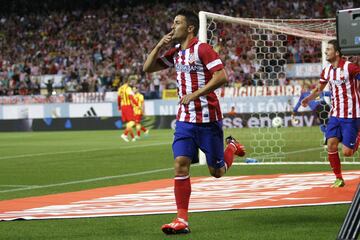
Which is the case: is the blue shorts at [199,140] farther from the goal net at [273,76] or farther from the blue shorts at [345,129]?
the goal net at [273,76]

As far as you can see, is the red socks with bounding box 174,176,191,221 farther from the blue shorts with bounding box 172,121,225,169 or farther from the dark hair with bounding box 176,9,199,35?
the dark hair with bounding box 176,9,199,35

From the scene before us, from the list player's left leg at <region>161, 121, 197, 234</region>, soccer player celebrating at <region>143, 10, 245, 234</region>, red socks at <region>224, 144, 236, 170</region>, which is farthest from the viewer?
red socks at <region>224, 144, 236, 170</region>

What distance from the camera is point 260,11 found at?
143 feet

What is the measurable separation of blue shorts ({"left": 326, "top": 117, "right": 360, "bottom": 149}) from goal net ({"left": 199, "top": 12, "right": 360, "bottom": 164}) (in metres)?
4.73

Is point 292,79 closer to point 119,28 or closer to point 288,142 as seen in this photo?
A: point 288,142

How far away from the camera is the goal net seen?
17031mm

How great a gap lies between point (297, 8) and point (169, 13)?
26.8ft

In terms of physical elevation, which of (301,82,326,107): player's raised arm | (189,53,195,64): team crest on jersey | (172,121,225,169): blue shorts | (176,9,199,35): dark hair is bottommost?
(172,121,225,169): blue shorts

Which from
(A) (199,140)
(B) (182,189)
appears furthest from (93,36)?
(B) (182,189)

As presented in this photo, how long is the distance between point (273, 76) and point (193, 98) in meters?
15.5

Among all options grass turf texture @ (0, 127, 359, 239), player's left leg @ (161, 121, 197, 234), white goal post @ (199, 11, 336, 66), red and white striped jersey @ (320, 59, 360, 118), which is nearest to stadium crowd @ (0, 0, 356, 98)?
grass turf texture @ (0, 127, 359, 239)

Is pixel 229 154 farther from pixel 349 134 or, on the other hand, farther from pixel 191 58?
pixel 349 134

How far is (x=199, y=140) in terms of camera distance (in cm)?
789

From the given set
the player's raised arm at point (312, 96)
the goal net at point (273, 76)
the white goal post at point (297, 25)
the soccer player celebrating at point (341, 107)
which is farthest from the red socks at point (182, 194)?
the white goal post at point (297, 25)
